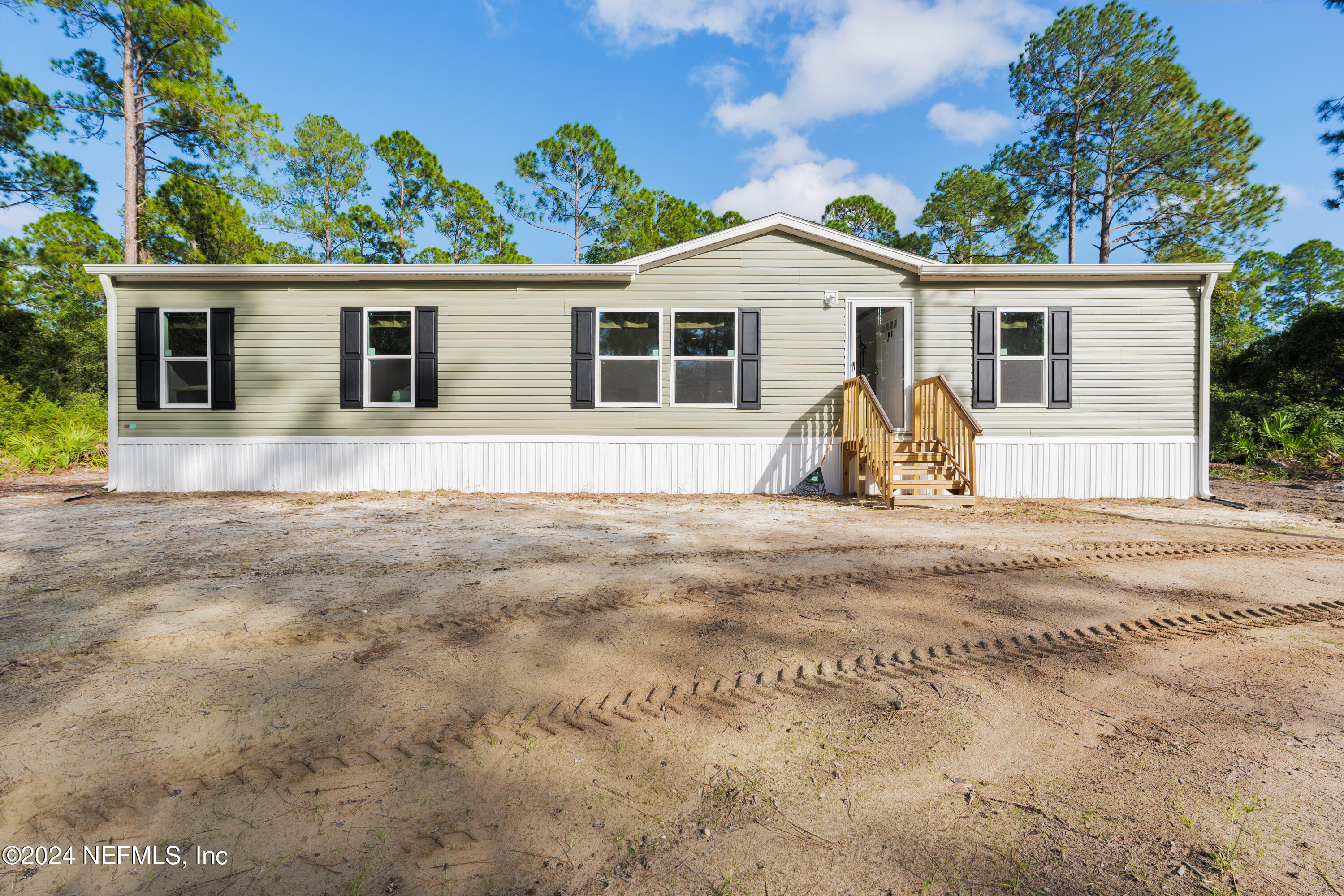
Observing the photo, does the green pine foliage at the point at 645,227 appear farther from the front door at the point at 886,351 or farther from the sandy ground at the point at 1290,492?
the sandy ground at the point at 1290,492

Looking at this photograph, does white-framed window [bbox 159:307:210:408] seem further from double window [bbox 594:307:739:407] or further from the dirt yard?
double window [bbox 594:307:739:407]

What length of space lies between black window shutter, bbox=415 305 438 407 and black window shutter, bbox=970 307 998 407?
25.3ft

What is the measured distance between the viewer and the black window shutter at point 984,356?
8.34 meters

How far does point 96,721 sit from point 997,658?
12.1 feet

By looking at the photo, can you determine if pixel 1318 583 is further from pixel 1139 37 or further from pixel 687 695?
pixel 1139 37

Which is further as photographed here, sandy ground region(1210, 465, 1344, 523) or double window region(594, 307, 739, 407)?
double window region(594, 307, 739, 407)

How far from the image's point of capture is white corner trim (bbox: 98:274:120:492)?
8.11 metres

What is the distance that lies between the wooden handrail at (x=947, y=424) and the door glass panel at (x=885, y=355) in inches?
13.1

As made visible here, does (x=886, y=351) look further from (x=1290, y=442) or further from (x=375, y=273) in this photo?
(x=1290, y=442)

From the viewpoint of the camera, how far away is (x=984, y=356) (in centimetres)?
834

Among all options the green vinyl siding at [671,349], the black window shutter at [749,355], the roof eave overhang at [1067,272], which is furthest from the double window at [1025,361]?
the black window shutter at [749,355]

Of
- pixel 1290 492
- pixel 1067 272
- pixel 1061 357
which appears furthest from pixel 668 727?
pixel 1290 492

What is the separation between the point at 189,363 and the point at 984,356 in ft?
37.7

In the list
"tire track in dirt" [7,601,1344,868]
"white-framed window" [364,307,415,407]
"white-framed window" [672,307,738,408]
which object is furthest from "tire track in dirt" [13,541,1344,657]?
"white-framed window" [364,307,415,407]
